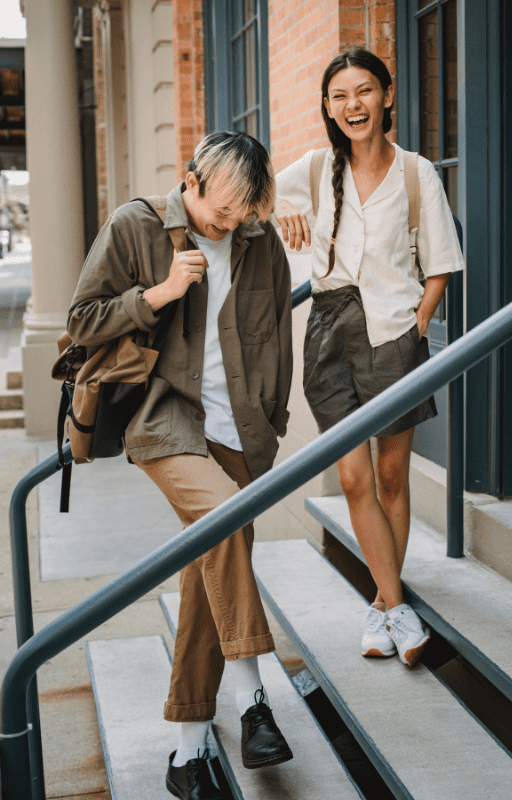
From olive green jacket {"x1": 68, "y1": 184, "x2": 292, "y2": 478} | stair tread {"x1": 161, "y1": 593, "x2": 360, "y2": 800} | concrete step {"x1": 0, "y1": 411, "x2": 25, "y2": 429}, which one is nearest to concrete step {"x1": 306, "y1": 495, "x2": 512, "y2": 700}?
stair tread {"x1": 161, "y1": 593, "x2": 360, "y2": 800}

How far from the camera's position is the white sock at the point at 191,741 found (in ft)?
7.97

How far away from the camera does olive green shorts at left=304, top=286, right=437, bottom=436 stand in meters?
2.61

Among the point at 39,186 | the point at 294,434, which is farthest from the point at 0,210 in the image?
the point at 294,434

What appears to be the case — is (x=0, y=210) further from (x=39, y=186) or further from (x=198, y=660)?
(x=198, y=660)

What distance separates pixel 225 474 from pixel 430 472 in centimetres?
142

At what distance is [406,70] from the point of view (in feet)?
12.7

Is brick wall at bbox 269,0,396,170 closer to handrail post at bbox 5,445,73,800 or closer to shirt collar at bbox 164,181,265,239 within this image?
shirt collar at bbox 164,181,265,239

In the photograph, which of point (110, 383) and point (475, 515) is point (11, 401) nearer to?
point (475, 515)

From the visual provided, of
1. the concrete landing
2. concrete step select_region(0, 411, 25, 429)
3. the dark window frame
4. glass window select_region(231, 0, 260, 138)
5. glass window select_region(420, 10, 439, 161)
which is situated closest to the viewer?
the dark window frame

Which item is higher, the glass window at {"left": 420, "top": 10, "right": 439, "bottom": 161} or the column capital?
the glass window at {"left": 420, "top": 10, "right": 439, "bottom": 161}

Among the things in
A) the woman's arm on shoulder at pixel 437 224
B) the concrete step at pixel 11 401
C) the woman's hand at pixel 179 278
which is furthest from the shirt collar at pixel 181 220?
the concrete step at pixel 11 401

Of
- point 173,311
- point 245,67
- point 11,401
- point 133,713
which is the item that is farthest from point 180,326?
point 11,401

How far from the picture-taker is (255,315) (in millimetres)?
2531

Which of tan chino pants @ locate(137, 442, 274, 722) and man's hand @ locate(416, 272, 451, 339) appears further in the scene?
man's hand @ locate(416, 272, 451, 339)
